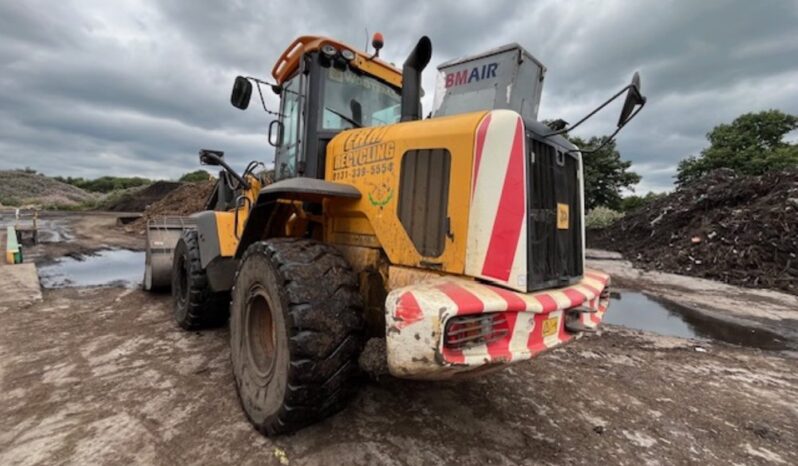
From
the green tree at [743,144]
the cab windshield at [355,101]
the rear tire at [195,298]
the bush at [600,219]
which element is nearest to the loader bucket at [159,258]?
the rear tire at [195,298]

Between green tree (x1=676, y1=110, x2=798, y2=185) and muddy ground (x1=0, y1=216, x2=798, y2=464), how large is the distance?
2801 centimetres

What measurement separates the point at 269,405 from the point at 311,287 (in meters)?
0.72

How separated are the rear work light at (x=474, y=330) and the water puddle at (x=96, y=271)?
612 centimetres

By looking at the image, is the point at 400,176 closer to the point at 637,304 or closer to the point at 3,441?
the point at 3,441

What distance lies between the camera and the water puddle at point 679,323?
4843 mm

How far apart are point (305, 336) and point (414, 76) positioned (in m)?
1.74

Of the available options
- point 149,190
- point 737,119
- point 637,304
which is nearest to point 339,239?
point 637,304

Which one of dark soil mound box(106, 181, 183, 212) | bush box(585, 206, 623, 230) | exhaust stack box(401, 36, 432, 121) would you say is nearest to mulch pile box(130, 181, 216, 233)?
dark soil mound box(106, 181, 183, 212)

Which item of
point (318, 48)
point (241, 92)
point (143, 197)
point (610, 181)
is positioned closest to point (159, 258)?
point (241, 92)

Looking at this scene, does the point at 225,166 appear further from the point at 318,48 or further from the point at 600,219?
the point at 600,219

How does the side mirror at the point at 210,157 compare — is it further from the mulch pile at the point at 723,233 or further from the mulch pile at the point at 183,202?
the mulch pile at the point at 183,202

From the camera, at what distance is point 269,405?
7.58 feet

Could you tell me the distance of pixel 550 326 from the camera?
2.22 metres

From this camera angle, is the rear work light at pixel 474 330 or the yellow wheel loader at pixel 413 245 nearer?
the rear work light at pixel 474 330
